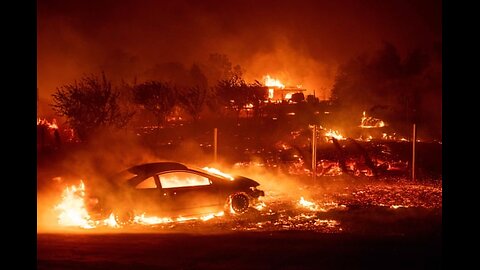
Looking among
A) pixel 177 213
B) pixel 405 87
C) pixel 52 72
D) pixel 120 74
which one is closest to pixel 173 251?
pixel 177 213

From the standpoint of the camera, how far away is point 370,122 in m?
30.5

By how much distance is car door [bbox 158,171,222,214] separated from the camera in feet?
36.0

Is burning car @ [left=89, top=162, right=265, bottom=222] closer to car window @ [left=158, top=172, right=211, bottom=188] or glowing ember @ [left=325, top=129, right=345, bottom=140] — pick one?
car window @ [left=158, top=172, right=211, bottom=188]

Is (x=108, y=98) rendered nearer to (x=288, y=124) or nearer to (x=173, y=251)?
(x=288, y=124)

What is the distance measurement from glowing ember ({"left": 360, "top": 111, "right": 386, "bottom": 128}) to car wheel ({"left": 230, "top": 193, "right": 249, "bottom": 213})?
19.6 m

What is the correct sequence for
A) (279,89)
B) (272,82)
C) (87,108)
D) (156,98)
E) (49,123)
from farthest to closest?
(272,82) < (279,89) < (49,123) < (156,98) < (87,108)

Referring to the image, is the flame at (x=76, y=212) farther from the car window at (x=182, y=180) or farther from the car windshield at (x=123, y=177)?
the car window at (x=182, y=180)

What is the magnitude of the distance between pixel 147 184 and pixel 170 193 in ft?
1.77

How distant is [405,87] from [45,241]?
92.0ft

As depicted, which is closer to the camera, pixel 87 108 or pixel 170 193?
pixel 170 193

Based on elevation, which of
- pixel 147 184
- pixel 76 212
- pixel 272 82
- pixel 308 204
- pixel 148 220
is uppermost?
pixel 272 82

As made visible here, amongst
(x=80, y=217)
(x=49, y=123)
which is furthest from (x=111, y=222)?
(x=49, y=123)

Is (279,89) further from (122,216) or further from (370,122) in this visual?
(122,216)

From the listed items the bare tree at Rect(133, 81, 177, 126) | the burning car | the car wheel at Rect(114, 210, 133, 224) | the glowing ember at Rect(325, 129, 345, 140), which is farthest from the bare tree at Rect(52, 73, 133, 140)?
the car wheel at Rect(114, 210, 133, 224)
